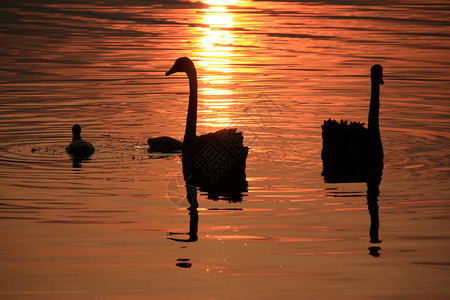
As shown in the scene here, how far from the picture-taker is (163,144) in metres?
13.2

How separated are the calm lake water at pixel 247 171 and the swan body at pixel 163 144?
31cm

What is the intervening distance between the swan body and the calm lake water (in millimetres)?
315

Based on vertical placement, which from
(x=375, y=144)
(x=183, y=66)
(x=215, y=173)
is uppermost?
(x=183, y=66)

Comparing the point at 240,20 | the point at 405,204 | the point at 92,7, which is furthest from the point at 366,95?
the point at 92,7

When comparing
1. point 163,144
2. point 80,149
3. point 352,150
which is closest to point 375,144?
point 352,150

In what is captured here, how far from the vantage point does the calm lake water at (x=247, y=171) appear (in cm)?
750

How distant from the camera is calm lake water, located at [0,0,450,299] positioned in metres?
7.50

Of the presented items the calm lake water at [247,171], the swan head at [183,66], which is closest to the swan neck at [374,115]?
the calm lake water at [247,171]

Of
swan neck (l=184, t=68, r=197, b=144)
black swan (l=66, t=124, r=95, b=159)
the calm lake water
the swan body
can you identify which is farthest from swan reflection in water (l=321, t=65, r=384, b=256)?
black swan (l=66, t=124, r=95, b=159)

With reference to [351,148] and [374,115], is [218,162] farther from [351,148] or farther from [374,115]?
[374,115]

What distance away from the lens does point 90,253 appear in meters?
8.09

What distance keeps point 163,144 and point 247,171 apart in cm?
173

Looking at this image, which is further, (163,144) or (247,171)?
(163,144)

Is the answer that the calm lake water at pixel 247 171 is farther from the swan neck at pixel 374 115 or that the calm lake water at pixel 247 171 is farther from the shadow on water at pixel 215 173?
the swan neck at pixel 374 115
